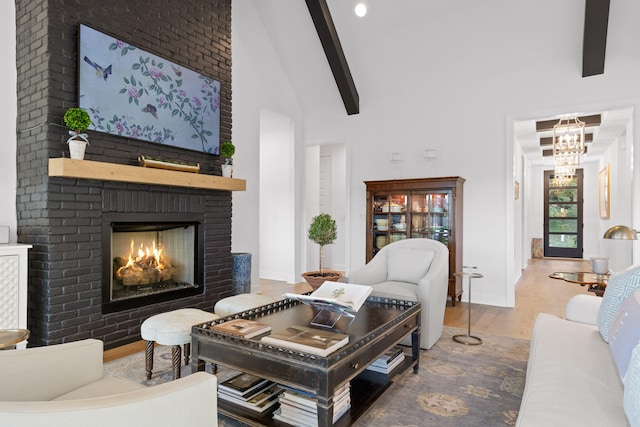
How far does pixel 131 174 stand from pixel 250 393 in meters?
1.99

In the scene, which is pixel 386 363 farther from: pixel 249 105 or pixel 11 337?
pixel 249 105

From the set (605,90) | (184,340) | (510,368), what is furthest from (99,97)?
(605,90)

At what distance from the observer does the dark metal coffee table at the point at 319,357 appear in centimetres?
169

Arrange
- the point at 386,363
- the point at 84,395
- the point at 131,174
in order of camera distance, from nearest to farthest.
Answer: the point at 84,395 → the point at 386,363 → the point at 131,174

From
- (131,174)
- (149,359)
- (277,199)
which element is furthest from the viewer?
(277,199)

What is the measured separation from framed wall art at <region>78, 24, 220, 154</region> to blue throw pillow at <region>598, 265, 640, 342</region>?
136 inches

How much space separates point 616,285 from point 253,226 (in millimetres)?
3986

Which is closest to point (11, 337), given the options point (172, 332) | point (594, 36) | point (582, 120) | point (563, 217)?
point (172, 332)

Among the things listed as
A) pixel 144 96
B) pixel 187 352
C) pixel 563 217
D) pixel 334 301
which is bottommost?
pixel 187 352

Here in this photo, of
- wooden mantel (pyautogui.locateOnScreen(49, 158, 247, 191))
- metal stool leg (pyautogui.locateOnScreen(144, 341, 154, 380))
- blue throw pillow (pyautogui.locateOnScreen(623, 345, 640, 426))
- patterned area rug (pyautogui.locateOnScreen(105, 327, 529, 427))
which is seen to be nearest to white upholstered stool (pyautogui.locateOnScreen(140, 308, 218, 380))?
metal stool leg (pyautogui.locateOnScreen(144, 341, 154, 380))

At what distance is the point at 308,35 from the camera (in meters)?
5.52

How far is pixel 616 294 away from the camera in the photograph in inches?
83.2

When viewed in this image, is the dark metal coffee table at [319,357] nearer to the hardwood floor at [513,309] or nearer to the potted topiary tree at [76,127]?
the hardwood floor at [513,309]

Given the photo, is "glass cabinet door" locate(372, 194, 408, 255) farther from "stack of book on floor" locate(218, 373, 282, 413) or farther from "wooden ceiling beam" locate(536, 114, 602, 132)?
"stack of book on floor" locate(218, 373, 282, 413)
